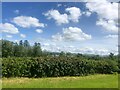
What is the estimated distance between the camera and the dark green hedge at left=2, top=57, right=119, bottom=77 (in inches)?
547

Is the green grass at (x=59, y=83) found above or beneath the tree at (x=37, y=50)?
beneath

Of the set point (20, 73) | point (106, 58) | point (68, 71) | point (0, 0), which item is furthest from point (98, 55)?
point (0, 0)

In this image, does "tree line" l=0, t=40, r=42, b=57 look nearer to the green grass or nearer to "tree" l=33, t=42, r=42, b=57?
"tree" l=33, t=42, r=42, b=57

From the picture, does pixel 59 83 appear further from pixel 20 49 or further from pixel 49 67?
pixel 20 49

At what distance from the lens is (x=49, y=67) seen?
14812mm

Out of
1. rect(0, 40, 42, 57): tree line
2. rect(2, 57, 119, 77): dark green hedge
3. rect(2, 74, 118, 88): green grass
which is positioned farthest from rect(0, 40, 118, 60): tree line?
rect(2, 74, 118, 88): green grass

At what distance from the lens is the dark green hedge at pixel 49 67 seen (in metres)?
13.9

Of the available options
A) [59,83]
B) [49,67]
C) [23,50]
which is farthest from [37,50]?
[59,83]

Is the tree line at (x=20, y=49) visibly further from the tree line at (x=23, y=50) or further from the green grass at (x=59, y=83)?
the green grass at (x=59, y=83)

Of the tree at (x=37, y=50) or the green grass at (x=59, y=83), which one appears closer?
the green grass at (x=59, y=83)

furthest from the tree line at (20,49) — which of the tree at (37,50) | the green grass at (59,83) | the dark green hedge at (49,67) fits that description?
the green grass at (59,83)

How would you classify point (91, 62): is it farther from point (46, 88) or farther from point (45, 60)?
point (46, 88)

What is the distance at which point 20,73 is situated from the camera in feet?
46.6

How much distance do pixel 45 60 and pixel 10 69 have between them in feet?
6.50
